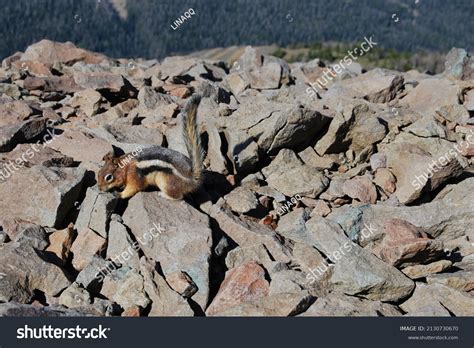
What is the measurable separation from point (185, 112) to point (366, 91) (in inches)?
341

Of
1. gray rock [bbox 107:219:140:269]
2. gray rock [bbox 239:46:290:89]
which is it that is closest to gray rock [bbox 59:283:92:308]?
gray rock [bbox 107:219:140:269]

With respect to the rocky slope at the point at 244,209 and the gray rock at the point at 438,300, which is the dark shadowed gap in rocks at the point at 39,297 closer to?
the rocky slope at the point at 244,209

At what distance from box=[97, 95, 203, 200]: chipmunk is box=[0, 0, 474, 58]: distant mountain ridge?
64.5 m

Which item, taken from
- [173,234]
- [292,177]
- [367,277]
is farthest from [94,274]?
[292,177]

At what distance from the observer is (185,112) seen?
10953 mm

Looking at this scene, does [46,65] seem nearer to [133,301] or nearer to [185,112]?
[185,112]

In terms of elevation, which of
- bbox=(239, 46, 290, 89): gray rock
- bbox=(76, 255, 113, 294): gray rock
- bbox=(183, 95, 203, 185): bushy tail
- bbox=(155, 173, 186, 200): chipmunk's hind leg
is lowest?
bbox=(76, 255, 113, 294): gray rock

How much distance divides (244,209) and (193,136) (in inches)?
78.0

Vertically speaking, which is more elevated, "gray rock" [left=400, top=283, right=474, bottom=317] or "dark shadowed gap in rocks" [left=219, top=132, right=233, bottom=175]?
"dark shadowed gap in rocks" [left=219, top=132, right=233, bottom=175]

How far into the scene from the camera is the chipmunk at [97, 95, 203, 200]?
1126cm

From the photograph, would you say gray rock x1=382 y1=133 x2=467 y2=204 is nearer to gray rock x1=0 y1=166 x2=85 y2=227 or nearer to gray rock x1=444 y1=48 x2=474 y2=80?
gray rock x1=0 y1=166 x2=85 y2=227

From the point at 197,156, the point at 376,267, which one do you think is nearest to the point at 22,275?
the point at 197,156

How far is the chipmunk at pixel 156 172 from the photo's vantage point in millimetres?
11258

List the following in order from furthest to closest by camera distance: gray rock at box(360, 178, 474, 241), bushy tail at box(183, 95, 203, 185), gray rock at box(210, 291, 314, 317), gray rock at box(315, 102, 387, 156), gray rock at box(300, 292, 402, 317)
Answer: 1. gray rock at box(315, 102, 387, 156)
2. gray rock at box(360, 178, 474, 241)
3. bushy tail at box(183, 95, 203, 185)
4. gray rock at box(300, 292, 402, 317)
5. gray rock at box(210, 291, 314, 317)
